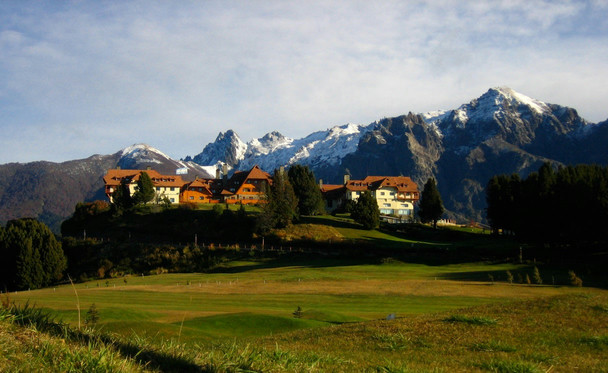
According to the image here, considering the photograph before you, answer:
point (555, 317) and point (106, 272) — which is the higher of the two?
point (555, 317)

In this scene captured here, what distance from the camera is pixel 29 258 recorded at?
72312 millimetres

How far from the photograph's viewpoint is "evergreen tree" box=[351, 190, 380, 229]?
97812 millimetres

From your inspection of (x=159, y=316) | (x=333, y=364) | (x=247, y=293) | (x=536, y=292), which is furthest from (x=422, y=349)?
(x=247, y=293)

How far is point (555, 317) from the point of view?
16.8 metres

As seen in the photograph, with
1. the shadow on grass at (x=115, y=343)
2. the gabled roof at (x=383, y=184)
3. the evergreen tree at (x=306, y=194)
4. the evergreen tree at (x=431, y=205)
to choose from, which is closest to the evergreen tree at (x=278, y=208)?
the evergreen tree at (x=306, y=194)

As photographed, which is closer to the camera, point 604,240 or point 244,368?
point 244,368

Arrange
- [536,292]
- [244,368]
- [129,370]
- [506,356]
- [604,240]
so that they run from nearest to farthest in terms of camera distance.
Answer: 1. [129,370]
2. [244,368]
3. [506,356]
4. [536,292]
5. [604,240]

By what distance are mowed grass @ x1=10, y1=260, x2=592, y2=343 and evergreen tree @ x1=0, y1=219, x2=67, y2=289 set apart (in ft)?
57.2

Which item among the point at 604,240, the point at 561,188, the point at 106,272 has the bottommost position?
the point at 106,272

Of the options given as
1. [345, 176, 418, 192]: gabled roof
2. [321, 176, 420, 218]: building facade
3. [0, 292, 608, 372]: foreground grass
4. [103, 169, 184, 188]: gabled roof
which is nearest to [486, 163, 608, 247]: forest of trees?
[321, 176, 420, 218]: building facade

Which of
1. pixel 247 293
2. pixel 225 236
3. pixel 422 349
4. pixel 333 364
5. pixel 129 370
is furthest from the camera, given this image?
pixel 225 236

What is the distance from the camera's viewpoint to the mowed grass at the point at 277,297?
2631cm

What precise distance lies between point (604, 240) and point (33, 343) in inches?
2991

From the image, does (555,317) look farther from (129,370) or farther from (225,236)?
(225,236)
